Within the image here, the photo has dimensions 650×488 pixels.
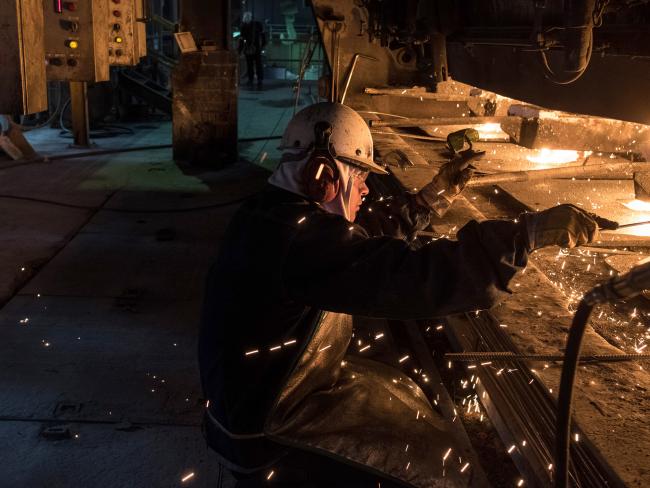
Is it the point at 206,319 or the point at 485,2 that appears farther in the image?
the point at 485,2

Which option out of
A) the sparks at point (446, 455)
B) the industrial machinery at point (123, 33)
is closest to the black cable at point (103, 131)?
the industrial machinery at point (123, 33)

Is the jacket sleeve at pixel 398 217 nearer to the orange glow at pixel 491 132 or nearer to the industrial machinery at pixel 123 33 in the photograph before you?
the industrial machinery at pixel 123 33

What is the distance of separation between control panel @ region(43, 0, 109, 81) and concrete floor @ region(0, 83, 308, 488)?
1515 mm

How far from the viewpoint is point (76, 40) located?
454 centimetres

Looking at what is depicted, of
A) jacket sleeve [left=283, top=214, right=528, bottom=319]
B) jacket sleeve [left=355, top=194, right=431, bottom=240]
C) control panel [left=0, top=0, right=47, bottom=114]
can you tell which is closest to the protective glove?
jacket sleeve [left=355, top=194, right=431, bottom=240]

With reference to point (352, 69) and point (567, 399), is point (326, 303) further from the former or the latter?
point (352, 69)

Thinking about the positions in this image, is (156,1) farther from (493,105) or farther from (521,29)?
(521,29)

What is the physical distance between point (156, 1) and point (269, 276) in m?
21.1

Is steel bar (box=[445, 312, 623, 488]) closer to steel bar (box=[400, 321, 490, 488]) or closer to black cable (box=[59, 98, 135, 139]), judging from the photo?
steel bar (box=[400, 321, 490, 488])

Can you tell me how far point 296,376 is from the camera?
7.02 feet

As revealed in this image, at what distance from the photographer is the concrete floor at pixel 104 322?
296 centimetres

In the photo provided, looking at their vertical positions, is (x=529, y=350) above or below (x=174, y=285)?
above

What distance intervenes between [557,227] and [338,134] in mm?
847

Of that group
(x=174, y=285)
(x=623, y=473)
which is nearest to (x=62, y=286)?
(x=174, y=285)
